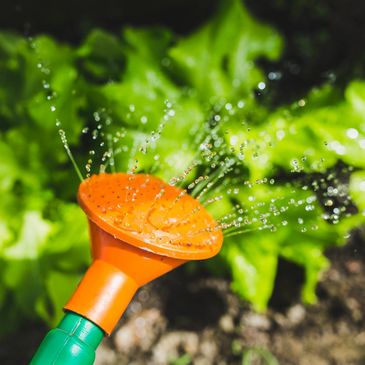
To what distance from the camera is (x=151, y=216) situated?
812mm

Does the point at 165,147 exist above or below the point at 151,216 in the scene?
below

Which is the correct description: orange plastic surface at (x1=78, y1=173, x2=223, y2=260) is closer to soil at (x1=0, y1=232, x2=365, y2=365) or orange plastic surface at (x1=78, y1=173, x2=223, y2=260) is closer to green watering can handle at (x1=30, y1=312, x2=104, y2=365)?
green watering can handle at (x1=30, y1=312, x2=104, y2=365)

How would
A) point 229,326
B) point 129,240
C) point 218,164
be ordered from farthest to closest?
1. point 229,326
2. point 218,164
3. point 129,240

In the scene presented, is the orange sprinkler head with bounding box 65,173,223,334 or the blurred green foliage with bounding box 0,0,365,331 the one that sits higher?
the orange sprinkler head with bounding box 65,173,223,334

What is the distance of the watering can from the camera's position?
77cm

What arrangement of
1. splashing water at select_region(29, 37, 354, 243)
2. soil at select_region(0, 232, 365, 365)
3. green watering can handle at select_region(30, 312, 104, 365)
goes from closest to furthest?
green watering can handle at select_region(30, 312, 104, 365) → splashing water at select_region(29, 37, 354, 243) → soil at select_region(0, 232, 365, 365)

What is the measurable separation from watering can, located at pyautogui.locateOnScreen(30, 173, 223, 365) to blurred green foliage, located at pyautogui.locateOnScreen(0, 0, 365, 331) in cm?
58

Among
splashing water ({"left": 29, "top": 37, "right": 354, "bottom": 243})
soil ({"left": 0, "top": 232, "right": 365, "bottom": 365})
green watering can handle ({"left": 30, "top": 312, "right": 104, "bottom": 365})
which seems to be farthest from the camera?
soil ({"left": 0, "top": 232, "right": 365, "bottom": 365})

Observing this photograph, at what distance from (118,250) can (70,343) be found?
0.15 metres

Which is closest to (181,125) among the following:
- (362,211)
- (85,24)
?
(362,211)

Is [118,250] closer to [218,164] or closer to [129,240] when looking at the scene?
[129,240]

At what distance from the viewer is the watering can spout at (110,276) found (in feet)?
2.63

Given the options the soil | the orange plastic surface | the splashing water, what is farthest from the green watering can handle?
the soil

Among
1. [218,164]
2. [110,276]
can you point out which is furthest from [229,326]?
[110,276]
